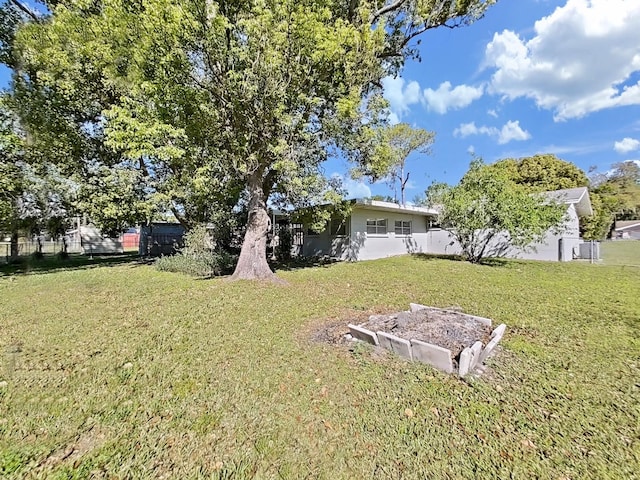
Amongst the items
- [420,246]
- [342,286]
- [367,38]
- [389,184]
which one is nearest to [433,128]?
[389,184]

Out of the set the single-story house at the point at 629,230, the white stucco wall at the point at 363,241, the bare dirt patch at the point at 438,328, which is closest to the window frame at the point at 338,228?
the white stucco wall at the point at 363,241

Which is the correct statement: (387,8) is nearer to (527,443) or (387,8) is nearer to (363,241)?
(363,241)

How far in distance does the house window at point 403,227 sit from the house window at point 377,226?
44.3 inches

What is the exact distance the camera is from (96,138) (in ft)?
41.6

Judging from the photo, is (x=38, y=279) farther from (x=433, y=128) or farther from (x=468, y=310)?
(x=433, y=128)

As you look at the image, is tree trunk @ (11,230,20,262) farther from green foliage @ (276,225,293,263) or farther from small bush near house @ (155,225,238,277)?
green foliage @ (276,225,293,263)

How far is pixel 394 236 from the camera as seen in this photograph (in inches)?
655

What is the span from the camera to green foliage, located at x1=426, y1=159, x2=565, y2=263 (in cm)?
1168

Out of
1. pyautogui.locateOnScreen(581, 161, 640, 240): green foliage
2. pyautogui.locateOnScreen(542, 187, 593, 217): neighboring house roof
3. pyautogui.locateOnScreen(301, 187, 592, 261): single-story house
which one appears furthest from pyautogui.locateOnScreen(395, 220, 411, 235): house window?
pyautogui.locateOnScreen(581, 161, 640, 240): green foliage

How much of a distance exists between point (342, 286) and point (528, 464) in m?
6.24

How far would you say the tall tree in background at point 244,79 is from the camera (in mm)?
7141

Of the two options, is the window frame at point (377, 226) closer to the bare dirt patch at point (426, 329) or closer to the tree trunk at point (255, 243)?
the tree trunk at point (255, 243)

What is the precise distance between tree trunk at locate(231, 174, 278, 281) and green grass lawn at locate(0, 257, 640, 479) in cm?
338

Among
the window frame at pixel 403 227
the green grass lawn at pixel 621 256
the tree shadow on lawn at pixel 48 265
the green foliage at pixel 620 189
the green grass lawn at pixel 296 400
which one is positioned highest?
the green foliage at pixel 620 189
